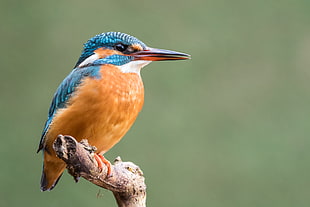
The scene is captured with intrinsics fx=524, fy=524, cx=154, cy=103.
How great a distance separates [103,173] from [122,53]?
0.51m

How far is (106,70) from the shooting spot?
2.11 meters

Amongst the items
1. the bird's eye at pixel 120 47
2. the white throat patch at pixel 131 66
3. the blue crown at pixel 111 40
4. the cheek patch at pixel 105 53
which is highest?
the blue crown at pixel 111 40

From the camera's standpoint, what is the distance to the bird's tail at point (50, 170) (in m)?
2.17

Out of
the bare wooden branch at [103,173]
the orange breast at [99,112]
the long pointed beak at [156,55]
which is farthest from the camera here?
the long pointed beak at [156,55]

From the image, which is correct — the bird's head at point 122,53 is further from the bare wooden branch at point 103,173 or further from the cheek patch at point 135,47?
the bare wooden branch at point 103,173

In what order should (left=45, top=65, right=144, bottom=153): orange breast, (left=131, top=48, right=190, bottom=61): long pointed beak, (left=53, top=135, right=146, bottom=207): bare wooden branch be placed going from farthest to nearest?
(left=131, top=48, right=190, bottom=61): long pointed beak, (left=45, top=65, right=144, bottom=153): orange breast, (left=53, top=135, right=146, bottom=207): bare wooden branch

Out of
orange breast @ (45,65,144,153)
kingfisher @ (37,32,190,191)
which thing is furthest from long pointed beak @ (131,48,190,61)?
orange breast @ (45,65,144,153)

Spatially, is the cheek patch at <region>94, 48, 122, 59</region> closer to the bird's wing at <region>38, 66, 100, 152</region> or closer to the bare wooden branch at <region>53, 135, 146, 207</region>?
the bird's wing at <region>38, 66, 100, 152</region>

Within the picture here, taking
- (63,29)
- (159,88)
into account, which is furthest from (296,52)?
(63,29)

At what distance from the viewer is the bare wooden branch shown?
5.62 ft

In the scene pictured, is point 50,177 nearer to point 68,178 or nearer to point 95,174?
point 95,174

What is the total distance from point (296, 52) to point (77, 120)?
2464 millimetres

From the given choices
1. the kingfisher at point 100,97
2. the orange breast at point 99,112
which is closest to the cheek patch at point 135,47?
the kingfisher at point 100,97

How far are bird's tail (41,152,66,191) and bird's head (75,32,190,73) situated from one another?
0.40 meters
